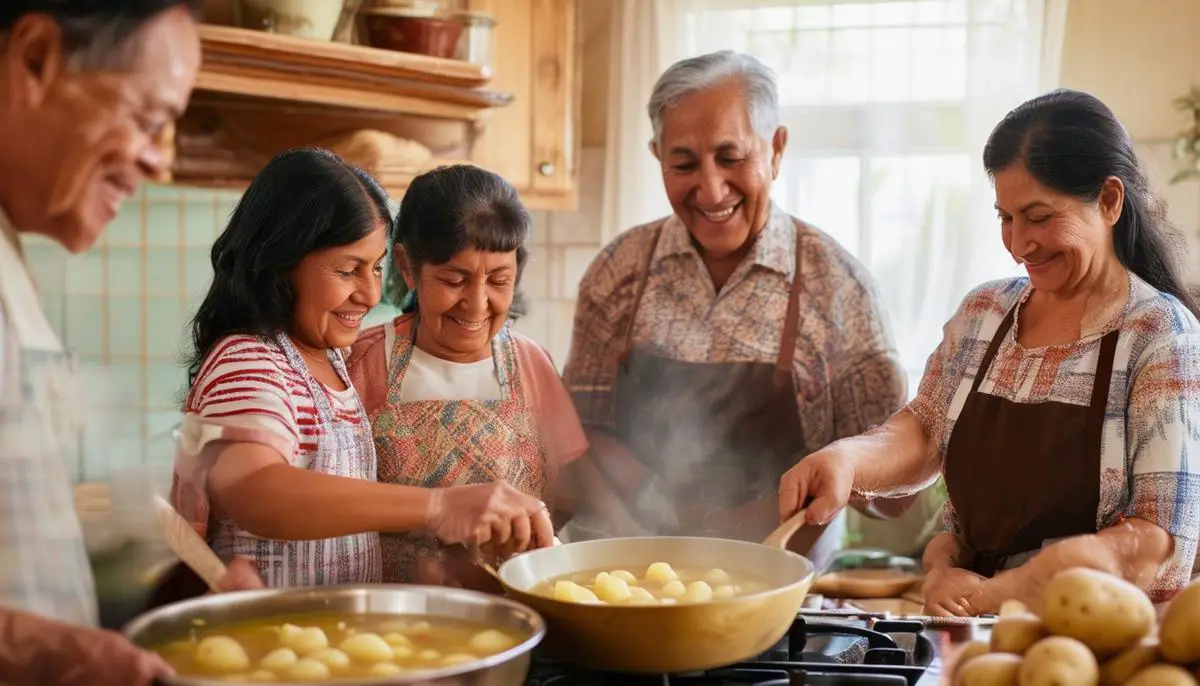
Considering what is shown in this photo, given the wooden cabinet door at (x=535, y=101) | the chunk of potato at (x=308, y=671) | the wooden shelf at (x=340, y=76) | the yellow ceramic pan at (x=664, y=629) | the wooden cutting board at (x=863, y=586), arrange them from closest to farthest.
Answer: the chunk of potato at (x=308, y=671) < the yellow ceramic pan at (x=664, y=629) < the wooden shelf at (x=340, y=76) < the wooden cutting board at (x=863, y=586) < the wooden cabinet door at (x=535, y=101)

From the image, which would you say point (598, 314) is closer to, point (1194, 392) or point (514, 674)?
point (1194, 392)

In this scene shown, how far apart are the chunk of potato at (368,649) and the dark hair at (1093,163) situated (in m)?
1.18

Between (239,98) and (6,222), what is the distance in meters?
1.88

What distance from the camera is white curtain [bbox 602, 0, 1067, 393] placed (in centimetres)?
362

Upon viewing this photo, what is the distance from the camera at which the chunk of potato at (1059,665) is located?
1.07m

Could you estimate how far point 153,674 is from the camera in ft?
3.03

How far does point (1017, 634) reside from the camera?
1164 millimetres

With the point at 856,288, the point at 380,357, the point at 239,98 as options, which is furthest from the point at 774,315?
the point at 239,98

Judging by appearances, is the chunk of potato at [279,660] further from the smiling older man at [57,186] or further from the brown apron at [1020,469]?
the brown apron at [1020,469]

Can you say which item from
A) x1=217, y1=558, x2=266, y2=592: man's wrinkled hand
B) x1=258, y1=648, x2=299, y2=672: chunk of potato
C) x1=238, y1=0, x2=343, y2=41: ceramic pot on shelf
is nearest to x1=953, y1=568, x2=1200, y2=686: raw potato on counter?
x1=258, y1=648, x2=299, y2=672: chunk of potato

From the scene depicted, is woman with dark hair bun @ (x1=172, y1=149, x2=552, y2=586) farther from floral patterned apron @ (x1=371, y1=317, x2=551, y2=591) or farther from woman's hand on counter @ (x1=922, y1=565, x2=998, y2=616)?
woman's hand on counter @ (x1=922, y1=565, x2=998, y2=616)

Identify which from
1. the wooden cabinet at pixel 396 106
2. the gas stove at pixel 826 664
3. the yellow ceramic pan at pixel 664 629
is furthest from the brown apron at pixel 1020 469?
the wooden cabinet at pixel 396 106

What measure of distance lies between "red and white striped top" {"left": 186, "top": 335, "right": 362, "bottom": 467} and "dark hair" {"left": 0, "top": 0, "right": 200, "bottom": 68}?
597 mm

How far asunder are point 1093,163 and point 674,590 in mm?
942
